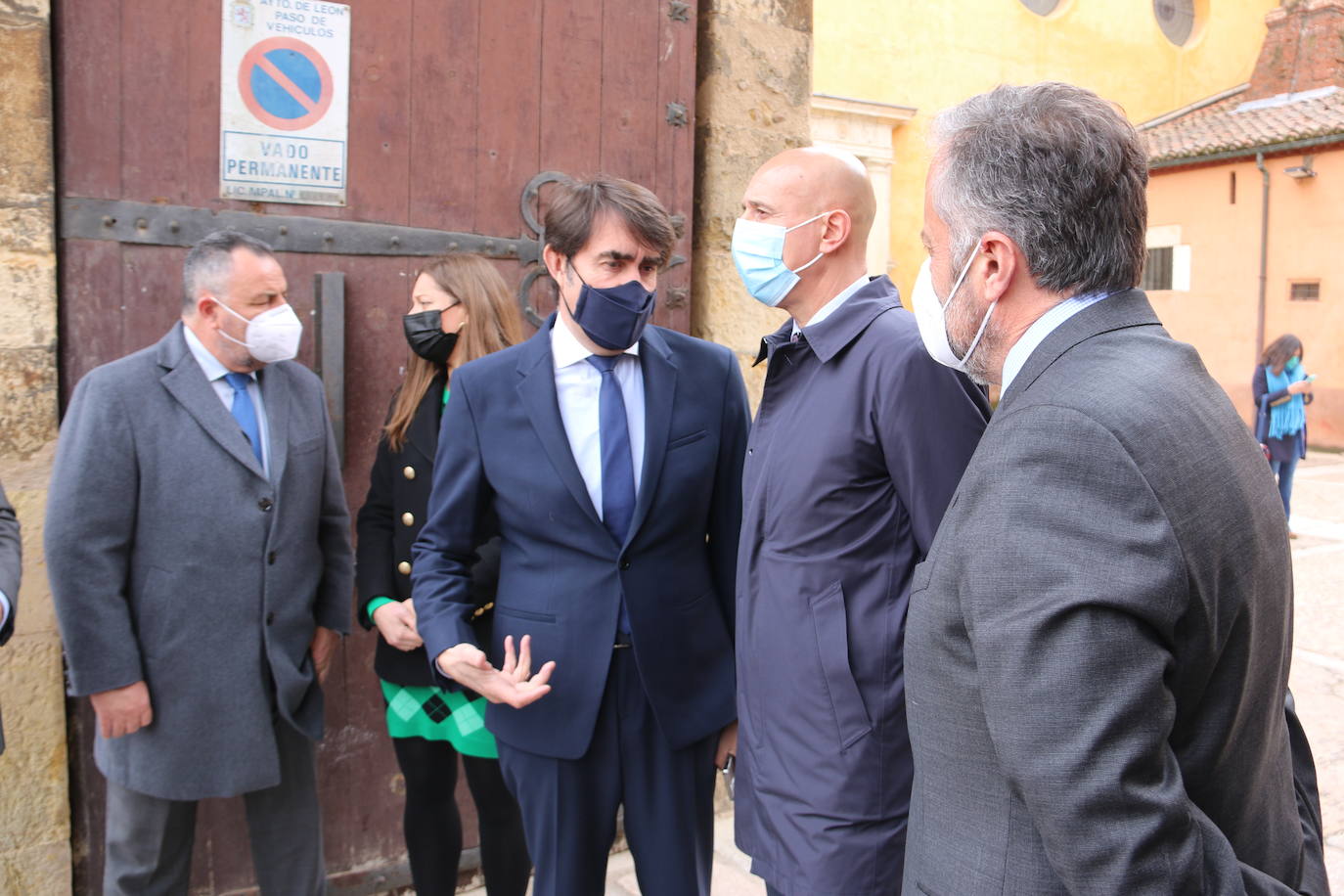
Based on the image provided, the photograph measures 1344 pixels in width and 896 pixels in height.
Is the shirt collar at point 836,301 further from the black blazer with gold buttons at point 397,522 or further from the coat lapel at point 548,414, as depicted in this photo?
the black blazer with gold buttons at point 397,522

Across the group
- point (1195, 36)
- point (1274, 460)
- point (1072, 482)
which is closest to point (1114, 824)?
point (1072, 482)

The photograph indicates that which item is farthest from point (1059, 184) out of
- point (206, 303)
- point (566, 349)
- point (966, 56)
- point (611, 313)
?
point (966, 56)

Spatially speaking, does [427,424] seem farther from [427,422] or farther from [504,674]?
[504,674]

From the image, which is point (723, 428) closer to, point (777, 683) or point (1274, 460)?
point (777, 683)

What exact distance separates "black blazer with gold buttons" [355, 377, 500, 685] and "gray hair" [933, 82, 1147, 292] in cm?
180

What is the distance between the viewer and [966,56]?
1741 cm

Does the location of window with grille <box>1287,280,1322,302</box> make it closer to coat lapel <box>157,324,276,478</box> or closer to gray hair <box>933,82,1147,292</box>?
coat lapel <box>157,324,276,478</box>

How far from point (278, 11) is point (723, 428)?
168 cm

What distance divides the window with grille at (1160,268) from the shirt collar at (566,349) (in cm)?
1867

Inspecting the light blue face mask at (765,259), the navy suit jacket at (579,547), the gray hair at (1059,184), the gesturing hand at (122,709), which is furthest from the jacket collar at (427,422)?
the gray hair at (1059,184)

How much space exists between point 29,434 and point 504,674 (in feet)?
4.86

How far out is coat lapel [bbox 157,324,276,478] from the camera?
2.67 meters

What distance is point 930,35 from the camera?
17.0m

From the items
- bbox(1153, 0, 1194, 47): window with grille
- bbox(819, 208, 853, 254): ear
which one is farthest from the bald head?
bbox(1153, 0, 1194, 47): window with grille
